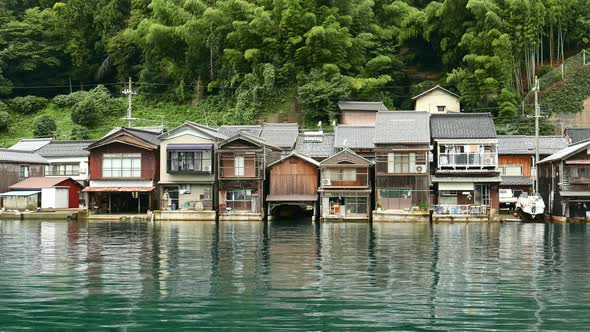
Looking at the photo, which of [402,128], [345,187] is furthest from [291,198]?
[402,128]

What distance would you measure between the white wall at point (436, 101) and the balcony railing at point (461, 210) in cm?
1581

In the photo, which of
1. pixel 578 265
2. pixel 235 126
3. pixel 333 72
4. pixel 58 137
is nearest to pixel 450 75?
pixel 333 72

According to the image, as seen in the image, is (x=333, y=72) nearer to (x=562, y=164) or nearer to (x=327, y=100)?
(x=327, y=100)

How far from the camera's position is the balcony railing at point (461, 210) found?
150 feet

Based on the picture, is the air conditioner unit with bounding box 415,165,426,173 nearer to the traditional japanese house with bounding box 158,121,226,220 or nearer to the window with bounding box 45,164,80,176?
the traditional japanese house with bounding box 158,121,226,220

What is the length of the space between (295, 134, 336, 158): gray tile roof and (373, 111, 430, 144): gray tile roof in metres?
5.51

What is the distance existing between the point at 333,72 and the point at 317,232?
89.1 ft

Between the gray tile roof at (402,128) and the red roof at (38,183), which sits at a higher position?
the gray tile roof at (402,128)

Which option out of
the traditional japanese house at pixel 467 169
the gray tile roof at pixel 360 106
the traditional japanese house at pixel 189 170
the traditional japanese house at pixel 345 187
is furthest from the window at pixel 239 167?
the gray tile roof at pixel 360 106

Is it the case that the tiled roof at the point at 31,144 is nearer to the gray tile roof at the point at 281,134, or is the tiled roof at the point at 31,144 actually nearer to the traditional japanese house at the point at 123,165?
the traditional japanese house at the point at 123,165

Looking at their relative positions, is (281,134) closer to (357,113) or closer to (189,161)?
(357,113)

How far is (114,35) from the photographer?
77375 mm

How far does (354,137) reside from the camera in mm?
53688

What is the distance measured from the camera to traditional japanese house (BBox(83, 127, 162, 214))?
5094 cm
